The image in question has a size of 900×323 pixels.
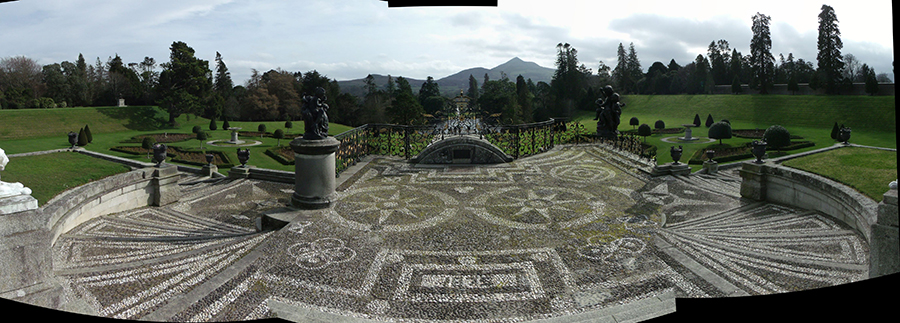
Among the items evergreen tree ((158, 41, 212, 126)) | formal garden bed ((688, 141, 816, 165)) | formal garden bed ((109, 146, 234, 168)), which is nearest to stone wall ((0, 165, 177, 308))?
formal garden bed ((109, 146, 234, 168))

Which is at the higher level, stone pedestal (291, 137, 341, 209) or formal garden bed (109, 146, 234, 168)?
stone pedestal (291, 137, 341, 209)

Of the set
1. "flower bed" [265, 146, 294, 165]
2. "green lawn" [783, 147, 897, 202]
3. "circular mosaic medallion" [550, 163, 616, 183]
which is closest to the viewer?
"green lawn" [783, 147, 897, 202]

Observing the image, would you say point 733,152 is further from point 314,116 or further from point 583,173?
point 314,116

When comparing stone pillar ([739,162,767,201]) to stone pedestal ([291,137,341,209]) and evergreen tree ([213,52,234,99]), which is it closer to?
stone pedestal ([291,137,341,209])

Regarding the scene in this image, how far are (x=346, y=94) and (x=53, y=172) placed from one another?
46798 millimetres

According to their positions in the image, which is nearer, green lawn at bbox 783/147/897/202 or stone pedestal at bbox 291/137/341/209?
green lawn at bbox 783/147/897/202

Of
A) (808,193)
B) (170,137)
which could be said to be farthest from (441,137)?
(170,137)

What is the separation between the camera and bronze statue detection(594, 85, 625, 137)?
1639 centimetres

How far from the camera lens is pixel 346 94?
185 feet

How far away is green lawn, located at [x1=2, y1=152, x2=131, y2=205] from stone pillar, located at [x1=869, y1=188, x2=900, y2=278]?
42.8 feet

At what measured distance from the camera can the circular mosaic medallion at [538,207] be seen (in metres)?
9.27

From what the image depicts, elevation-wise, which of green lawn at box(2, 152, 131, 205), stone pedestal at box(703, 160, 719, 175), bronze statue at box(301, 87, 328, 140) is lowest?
stone pedestal at box(703, 160, 719, 175)

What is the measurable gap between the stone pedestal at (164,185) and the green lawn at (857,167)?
15602 mm

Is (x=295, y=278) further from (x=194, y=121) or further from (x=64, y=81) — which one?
(x=64, y=81)
